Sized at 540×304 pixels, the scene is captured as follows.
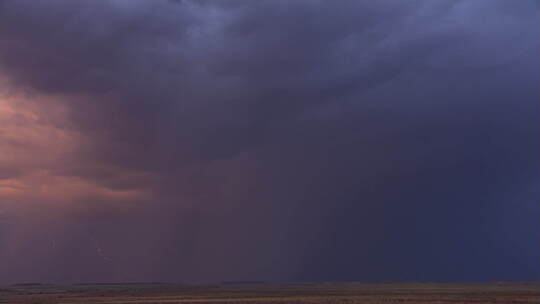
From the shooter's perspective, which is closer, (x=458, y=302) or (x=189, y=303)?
(x=458, y=302)

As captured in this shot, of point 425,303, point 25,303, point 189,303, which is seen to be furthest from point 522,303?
point 25,303

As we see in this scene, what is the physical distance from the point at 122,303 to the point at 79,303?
328 inches

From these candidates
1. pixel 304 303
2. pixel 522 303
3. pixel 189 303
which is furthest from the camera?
pixel 189 303

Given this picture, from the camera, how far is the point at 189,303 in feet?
332

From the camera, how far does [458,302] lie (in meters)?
87.1

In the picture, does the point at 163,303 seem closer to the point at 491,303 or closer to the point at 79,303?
the point at 79,303

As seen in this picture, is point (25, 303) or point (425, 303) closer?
point (425, 303)

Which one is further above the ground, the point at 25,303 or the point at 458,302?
the point at 25,303

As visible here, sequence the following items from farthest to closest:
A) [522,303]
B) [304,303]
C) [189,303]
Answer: [189,303]
[304,303]
[522,303]

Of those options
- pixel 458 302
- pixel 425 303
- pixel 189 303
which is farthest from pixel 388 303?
pixel 189 303

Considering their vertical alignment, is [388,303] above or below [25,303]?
below

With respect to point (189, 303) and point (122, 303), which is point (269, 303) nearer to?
point (189, 303)

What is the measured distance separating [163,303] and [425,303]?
45.6m

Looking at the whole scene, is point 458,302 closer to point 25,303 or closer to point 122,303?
point 122,303
